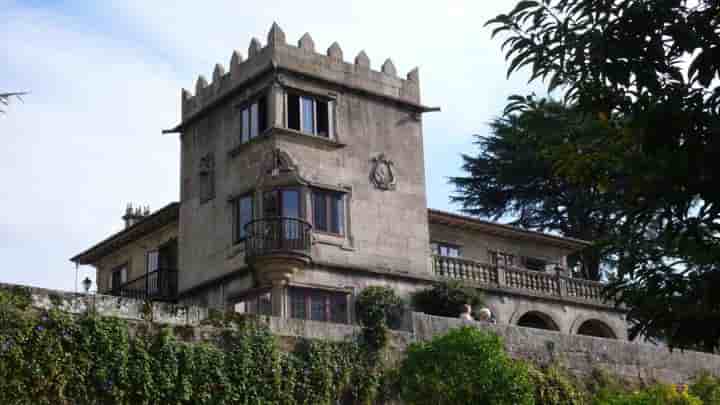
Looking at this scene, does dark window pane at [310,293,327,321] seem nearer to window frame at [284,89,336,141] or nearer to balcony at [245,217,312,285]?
balcony at [245,217,312,285]

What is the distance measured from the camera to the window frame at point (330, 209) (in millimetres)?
30906

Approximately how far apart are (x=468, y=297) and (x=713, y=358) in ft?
27.1

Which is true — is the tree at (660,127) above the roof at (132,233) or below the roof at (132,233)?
below

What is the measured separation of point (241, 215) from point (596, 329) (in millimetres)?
14376

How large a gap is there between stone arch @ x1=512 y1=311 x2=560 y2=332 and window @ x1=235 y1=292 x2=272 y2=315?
9.54 metres

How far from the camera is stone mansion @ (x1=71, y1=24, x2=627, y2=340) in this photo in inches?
1188

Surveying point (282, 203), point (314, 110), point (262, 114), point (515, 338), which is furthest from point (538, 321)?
point (262, 114)

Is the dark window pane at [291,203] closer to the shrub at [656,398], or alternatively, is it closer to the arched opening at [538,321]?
the shrub at [656,398]

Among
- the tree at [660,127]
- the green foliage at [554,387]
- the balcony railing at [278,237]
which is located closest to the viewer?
the tree at [660,127]

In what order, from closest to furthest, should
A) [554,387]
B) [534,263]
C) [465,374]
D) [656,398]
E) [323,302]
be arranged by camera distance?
1. [465,374]
2. [656,398]
3. [554,387]
4. [323,302]
5. [534,263]

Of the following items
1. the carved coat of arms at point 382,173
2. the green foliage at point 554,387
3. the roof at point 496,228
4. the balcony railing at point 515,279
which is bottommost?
the green foliage at point 554,387

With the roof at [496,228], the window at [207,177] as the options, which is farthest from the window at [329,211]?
the roof at [496,228]

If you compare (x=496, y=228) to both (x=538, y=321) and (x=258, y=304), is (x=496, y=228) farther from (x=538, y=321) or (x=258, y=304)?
(x=258, y=304)

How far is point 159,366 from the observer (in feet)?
68.7
